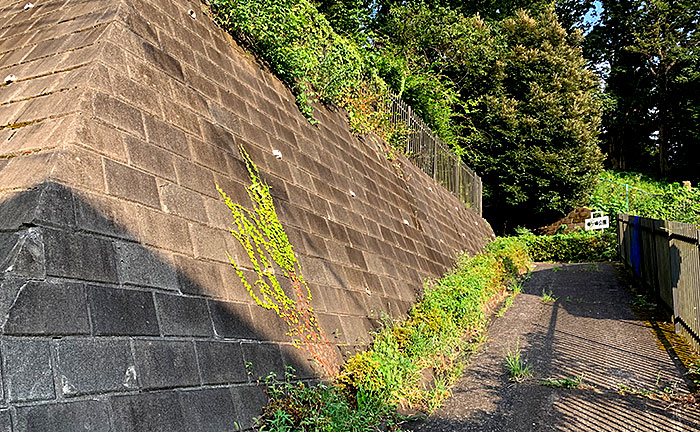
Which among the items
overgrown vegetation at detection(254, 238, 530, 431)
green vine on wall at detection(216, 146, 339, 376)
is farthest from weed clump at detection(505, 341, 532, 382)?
green vine on wall at detection(216, 146, 339, 376)

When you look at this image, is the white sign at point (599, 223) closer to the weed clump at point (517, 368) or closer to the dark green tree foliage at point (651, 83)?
the weed clump at point (517, 368)

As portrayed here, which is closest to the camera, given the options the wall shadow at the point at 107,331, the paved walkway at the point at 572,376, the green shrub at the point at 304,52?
the wall shadow at the point at 107,331

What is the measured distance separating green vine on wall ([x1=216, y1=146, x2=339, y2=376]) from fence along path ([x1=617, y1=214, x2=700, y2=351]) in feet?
15.9

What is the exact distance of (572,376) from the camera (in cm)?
513

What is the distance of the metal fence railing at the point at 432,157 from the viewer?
1062 cm

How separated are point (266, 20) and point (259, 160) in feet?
6.73

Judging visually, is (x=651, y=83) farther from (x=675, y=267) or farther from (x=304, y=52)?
(x=304, y=52)

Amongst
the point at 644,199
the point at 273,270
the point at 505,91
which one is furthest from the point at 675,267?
the point at 505,91

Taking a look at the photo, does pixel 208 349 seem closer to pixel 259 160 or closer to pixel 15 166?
pixel 15 166

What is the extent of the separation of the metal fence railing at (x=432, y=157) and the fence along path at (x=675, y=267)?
4772 millimetres

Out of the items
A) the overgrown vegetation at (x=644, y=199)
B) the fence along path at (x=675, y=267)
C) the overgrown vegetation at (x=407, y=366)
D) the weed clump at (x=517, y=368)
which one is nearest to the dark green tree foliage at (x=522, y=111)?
the overgrown vegetation at (x=644, y=199)

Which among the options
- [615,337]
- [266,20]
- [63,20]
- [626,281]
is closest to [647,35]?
[626,281]

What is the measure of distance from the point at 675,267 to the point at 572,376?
3.19 metres

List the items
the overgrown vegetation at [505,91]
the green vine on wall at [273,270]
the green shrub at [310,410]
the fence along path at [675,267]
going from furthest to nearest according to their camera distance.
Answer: the overgrown vegetation at [505,91] < the fence along path at [675,267] < the green vine on wall at [273,270] < the green shrub at [310,410]
